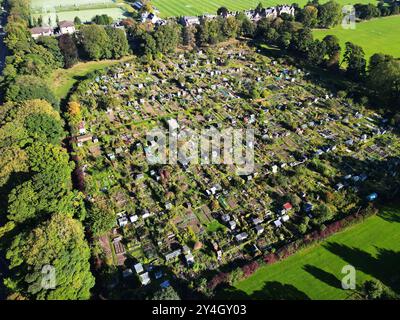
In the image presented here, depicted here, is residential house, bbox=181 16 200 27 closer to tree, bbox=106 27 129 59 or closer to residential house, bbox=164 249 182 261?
tree, bbox=106 27 129 59

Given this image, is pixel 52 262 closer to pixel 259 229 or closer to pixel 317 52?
pixel 259 229

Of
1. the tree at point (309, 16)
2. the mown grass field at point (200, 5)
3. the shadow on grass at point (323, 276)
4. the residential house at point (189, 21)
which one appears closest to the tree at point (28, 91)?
the shadow on grass at point (323, 276)

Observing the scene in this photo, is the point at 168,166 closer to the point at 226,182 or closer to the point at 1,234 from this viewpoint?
the point at 226,182

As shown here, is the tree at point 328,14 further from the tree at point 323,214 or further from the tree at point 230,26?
the tree at point 323,214

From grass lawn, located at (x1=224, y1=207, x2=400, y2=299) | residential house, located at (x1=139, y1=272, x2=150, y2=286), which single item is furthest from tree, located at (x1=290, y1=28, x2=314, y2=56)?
residential house, located at (x1=139, y1=272, x2=150, y2=286)

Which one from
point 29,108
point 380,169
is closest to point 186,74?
point 29,108

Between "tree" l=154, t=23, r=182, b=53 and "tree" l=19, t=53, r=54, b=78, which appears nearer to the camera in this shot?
"tree" l=19, t=53, r=54, b=78

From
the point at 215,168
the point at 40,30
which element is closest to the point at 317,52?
the point at 215,168
